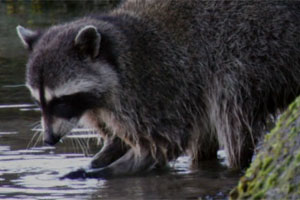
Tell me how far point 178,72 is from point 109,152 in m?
0.94

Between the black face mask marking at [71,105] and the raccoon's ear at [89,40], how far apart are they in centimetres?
33

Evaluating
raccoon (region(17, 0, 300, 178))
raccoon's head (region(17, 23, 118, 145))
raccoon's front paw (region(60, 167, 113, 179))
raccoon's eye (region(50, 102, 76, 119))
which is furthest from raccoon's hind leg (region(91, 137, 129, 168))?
raccoon's eye (region(50, 102, 76, 119))

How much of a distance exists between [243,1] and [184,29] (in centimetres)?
53

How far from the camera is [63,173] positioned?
6352 millimetres

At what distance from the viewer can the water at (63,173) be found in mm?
5680

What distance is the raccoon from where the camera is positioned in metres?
6.23

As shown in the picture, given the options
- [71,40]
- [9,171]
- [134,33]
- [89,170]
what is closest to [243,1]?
[134,33]

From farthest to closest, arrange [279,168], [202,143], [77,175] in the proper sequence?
[202,143]
[77,175]
[279,168]

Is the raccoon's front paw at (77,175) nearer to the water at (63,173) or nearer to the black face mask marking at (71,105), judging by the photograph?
the water at (63,173)

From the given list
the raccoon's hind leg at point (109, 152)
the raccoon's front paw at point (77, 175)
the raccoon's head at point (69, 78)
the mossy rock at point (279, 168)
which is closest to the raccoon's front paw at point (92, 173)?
the raccoon's front paw at point (77, 175)

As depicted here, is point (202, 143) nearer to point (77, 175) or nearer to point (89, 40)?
point (77, 175)

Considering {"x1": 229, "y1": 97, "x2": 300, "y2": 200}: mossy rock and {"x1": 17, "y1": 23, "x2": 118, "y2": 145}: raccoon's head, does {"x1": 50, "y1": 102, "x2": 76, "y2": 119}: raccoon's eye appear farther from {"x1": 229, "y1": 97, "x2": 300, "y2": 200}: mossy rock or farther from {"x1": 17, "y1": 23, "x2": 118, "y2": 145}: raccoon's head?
{"x1": 229, "y1": 97, "x2": 300, "y2": 200}: mossy rock

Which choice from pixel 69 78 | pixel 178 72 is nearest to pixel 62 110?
pixel 69 78

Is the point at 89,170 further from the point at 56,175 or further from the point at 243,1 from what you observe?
the point at 243,1
